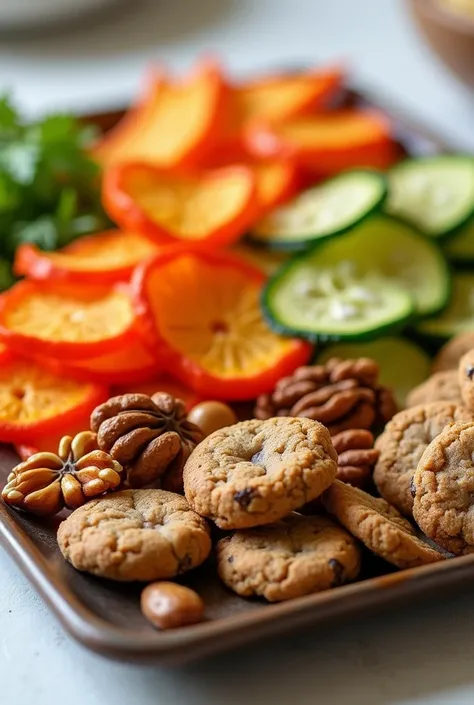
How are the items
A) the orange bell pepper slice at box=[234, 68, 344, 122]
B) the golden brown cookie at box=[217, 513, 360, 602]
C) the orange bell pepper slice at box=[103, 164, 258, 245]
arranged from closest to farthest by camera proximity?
the golden brown cookie at box=[217, 513, 360, 602] < the orange bell pepper slice at box=[103, 164, 258, 245] < the orange bell pepper slice at box=[234, 68, 344, 122]

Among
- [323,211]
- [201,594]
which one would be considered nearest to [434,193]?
[323,211]

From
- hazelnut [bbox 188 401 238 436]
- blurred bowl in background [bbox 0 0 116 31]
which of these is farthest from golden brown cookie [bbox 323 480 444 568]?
blurred bowl in background [bbox 0 0 116 31]

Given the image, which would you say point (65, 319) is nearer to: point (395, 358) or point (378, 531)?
point (395, 358)

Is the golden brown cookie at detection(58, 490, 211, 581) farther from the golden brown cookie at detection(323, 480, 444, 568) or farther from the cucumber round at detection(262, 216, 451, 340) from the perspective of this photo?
the cucumber round at detection(262, 216, 451, 340)

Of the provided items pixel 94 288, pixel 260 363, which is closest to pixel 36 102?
pixel 94 288

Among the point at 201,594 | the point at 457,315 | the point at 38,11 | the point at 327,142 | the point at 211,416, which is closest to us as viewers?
the point at 201,594

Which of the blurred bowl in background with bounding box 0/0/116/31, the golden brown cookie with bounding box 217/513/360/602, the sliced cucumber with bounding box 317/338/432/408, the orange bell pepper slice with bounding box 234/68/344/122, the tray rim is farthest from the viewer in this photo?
the blurred bowl in background with bounding box 0/0/116/31
